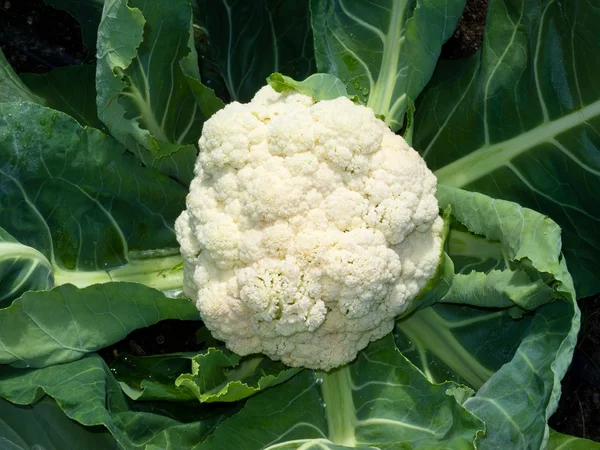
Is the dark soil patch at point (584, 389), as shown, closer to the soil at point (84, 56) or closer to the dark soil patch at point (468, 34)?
the soil at point (84, 56)

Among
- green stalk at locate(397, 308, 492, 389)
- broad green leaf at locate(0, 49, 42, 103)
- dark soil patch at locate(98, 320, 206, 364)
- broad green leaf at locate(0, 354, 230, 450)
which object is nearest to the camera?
broad green leaf at locate(0, 354, 230, 450)

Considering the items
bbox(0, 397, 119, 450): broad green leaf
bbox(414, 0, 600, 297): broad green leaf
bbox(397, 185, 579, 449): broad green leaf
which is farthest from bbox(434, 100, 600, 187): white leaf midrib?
bbox(0, 397, 119, 450): broad green leaf

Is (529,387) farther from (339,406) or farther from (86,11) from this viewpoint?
(86,11)

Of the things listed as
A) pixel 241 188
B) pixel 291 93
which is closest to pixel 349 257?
pixel 241 188

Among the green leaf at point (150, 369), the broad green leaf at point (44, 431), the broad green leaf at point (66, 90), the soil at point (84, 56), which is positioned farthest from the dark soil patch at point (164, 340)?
the broad green leaf at point (66, 90)

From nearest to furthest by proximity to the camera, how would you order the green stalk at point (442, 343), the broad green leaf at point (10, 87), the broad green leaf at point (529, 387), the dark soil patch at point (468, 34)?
the broad green leaf at point (529, 387) → the green stalk at point (442, 343) → the broad green leaf at point (10, 87) → the dark soil patch at point (468, 34)

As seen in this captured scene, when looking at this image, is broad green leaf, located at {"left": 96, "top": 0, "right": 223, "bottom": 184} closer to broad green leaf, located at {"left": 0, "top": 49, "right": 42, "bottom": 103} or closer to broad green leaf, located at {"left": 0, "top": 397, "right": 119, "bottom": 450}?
broad green leaf, located at {"left": 0, "top": 49, "right": 42, "bottom": 103}
